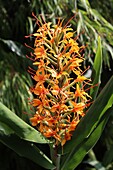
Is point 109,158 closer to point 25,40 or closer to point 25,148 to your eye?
point 25,40

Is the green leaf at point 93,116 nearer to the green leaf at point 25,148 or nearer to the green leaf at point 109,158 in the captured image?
the green leaf at point 25,148

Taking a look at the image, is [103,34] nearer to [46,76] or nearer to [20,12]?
[20,12]

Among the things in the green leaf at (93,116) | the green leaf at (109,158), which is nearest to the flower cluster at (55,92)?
the green leaf at (93,116)

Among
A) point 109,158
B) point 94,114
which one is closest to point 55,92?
point 94,114

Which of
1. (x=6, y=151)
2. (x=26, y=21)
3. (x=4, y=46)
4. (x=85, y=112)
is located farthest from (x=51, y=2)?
(x=85, y=112)

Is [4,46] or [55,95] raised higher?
[55,95]

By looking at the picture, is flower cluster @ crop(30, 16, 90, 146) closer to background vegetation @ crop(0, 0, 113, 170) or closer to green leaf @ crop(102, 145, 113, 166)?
background vegetation @ crop(0, 0, 113, 170)

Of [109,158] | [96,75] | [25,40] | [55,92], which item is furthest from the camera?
[25,40]
